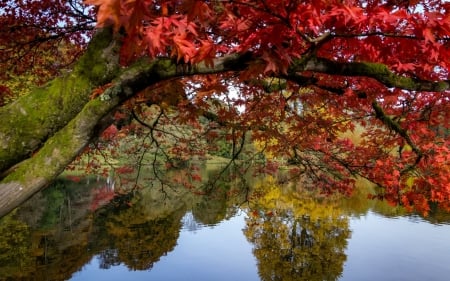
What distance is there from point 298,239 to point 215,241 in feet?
10.6

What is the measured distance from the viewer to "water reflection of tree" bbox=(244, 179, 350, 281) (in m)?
11.5

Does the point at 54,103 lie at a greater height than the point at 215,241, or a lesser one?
greater

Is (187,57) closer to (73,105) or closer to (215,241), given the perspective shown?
(73,105)

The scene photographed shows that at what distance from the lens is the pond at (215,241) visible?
10.5 meters

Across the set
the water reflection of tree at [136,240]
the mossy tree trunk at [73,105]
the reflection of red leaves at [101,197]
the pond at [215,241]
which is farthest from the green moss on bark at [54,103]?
the reflection of red leaves at [101,197]

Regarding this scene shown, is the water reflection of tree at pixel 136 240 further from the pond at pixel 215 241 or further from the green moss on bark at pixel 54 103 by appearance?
the green moss on bark at pixel 54 103

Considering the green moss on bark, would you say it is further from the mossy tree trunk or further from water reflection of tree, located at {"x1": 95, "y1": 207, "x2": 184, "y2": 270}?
water reflection of tree, located at {"x1": 95, "y1": 207, "x2": 184, "y2": 270}

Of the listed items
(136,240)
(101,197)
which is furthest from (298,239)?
(101,197)

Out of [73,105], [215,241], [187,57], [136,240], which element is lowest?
[215,241]

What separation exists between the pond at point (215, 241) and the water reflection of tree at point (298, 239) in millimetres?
42

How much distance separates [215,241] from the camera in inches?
538

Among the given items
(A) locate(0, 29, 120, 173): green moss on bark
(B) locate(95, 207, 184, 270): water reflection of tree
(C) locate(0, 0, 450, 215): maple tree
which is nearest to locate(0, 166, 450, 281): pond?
(B) locate(95, 207, 184, 270): water reflection of tree

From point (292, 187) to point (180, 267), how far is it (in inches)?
617

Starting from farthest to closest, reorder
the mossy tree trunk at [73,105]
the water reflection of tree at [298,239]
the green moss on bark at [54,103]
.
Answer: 1. the water reflection of tree at [298,239]
2. the green moss on bark at [54,103]
3. the mossy tree trunk at [73,105]
